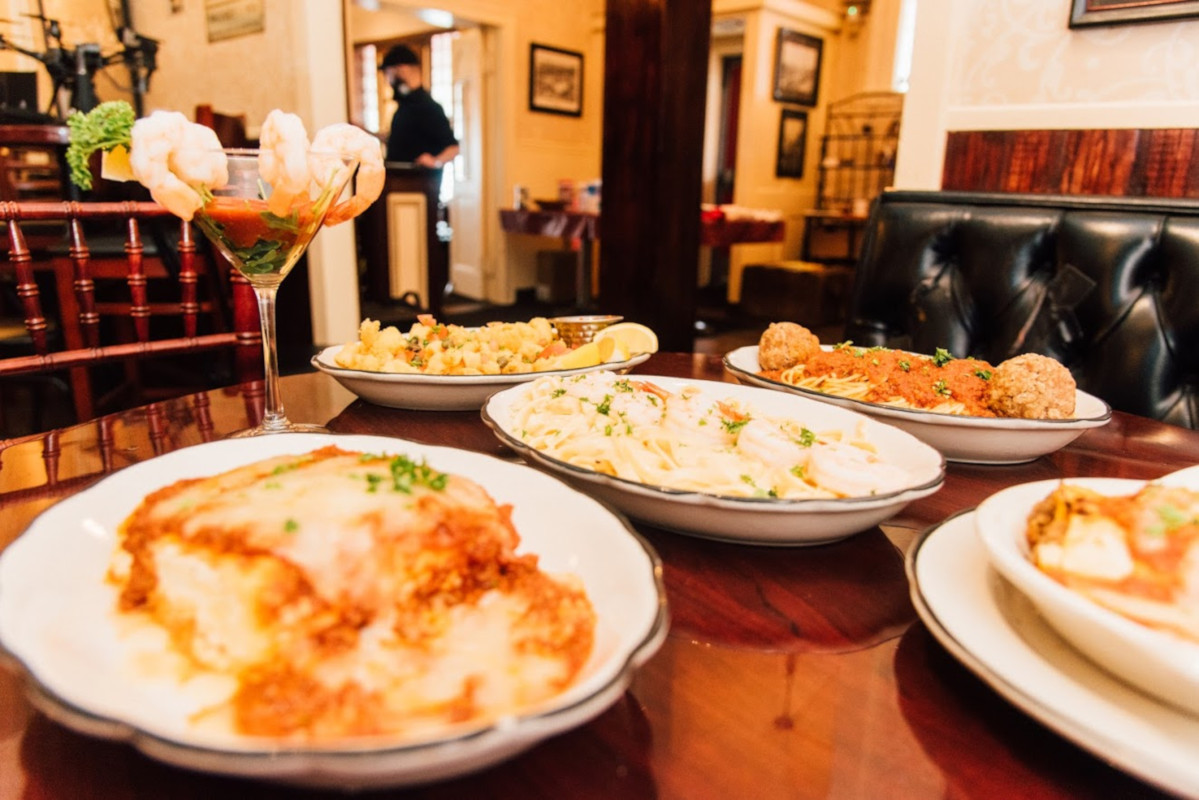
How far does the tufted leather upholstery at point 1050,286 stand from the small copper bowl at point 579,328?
115 centimetres

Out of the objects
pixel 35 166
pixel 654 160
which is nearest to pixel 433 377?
pixel 654 160

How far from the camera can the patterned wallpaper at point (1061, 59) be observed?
2529 millimetres

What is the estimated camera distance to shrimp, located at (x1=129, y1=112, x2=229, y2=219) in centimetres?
100

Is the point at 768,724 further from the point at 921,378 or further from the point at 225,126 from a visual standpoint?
the point at 225,126

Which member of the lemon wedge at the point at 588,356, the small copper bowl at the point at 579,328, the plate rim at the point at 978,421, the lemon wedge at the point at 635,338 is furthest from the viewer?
the small copper bowl at the point at 579,328

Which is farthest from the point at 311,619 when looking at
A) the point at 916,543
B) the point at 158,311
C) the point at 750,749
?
the point at 158,311

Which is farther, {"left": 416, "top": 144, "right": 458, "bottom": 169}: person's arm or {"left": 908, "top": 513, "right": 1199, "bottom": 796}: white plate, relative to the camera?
{"left": 416, "top": 144, "right": 458, "bottom": 169}: person's arm

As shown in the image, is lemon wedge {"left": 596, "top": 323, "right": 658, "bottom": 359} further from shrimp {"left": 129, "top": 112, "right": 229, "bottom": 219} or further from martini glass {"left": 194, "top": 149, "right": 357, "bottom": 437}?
shrimp {"left": 129, "top": 112, "right": 229, "bottom": 219}

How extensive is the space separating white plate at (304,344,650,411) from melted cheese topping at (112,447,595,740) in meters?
0.68

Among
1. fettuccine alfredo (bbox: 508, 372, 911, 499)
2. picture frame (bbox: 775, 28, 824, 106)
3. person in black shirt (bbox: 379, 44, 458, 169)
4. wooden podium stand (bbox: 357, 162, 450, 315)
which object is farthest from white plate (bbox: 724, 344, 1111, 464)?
picture frame (bbox: 775, 28, 824, 106)

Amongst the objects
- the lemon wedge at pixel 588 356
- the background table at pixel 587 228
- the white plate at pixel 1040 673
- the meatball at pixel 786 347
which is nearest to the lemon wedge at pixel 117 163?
the lemon wedge at pixel 588 356

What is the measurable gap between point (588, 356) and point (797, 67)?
9.71 m

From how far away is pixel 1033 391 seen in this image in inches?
47.1

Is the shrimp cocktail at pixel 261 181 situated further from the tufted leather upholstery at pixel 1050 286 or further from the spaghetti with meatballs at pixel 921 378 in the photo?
the tufted leather upholstery at pixel 1050 286
